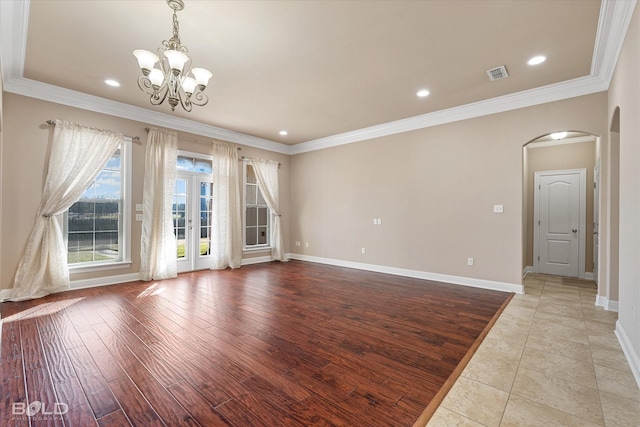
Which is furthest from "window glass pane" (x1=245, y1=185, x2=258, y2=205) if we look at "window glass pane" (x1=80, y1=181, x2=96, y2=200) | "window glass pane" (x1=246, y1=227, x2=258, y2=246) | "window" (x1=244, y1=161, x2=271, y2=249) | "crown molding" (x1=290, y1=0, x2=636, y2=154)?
"window glass pane" (x1=80, y1=181, x2=96, y2=200)

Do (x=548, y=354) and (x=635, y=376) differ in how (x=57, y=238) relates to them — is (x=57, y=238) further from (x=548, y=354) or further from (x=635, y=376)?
(x=635, y=376)

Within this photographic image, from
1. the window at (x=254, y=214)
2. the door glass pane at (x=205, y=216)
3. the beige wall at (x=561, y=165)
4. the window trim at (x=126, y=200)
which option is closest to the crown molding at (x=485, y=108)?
the beige wall at (x=561, y=165)

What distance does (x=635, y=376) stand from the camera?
212cm

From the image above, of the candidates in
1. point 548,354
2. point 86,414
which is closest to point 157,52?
point 86,414

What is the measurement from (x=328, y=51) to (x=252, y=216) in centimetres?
479

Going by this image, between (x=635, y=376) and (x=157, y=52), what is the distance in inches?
215

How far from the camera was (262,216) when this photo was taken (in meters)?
7.50

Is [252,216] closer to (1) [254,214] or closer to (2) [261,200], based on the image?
(1) [254,214]

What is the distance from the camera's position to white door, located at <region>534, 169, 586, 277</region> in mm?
5676

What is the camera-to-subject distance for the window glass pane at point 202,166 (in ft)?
20.1

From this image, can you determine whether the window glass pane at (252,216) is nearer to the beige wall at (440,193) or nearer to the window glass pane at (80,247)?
the beige wall at (440,193)

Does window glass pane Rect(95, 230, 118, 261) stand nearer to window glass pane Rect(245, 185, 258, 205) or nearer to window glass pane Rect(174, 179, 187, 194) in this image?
window glass pane Rect(174, 179, 187, 194)

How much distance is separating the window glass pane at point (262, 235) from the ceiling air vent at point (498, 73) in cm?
577

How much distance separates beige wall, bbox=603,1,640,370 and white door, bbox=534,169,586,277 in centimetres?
343
